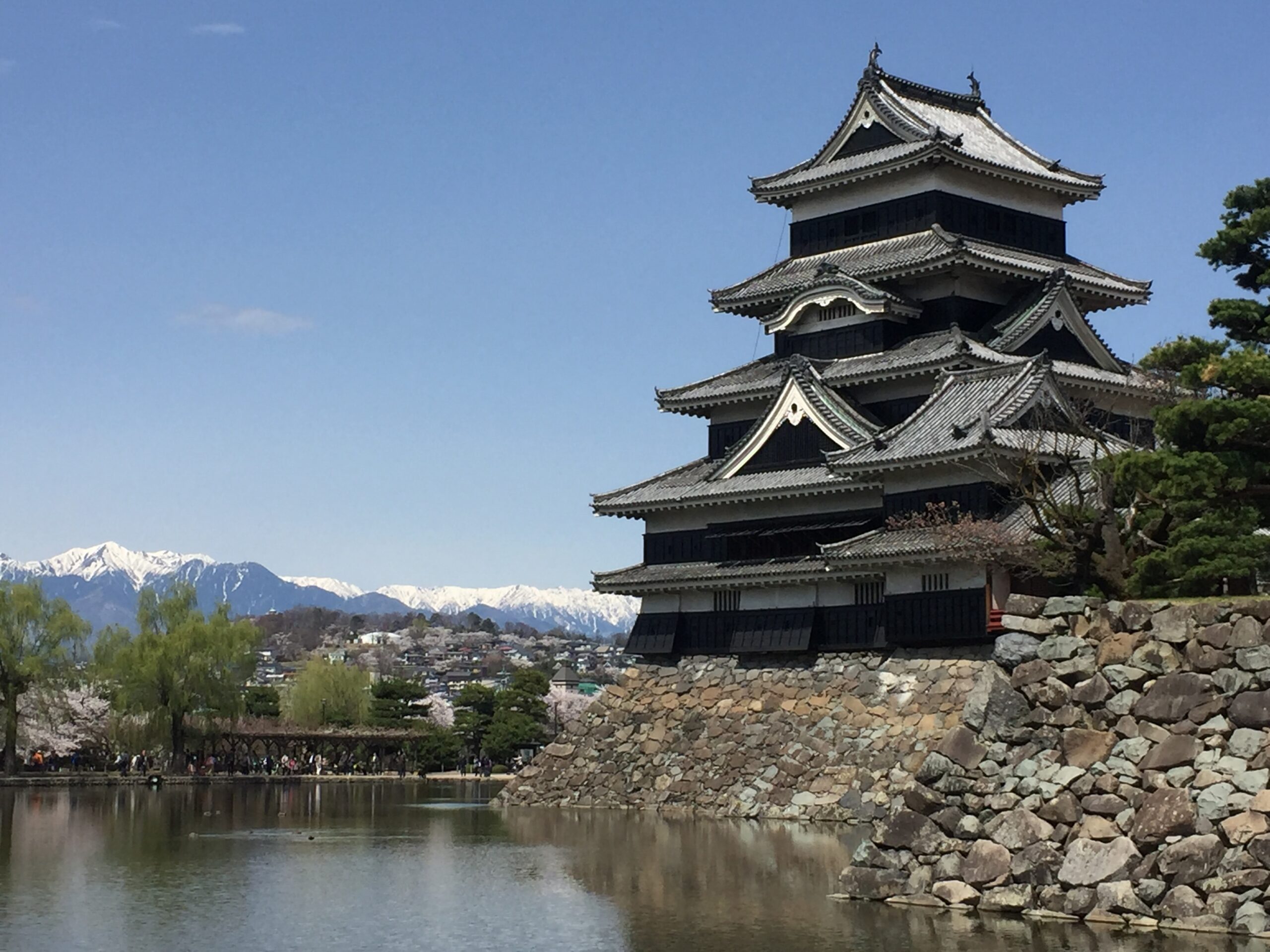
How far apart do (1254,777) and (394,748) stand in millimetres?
62424

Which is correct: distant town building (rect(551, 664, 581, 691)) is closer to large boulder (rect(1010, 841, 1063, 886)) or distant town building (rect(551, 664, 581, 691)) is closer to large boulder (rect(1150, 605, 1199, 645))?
large boulder (rect(1010, 841, 1063, 886))

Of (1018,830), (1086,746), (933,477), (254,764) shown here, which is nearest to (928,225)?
(933,477)

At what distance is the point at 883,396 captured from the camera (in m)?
43.3

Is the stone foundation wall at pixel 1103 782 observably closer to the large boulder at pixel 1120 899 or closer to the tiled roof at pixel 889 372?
the large boulder at pixel 1120 899

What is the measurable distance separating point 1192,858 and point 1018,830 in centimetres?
220

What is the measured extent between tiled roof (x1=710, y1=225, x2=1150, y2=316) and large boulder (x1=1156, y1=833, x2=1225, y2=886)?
24.5 m

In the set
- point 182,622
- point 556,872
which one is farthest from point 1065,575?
point 182,622

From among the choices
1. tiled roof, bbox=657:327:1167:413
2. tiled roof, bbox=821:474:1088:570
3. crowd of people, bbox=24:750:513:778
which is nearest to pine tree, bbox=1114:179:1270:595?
tiled roof, bbox=821:474:1088:570

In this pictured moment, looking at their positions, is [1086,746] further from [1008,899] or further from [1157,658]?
[1008,899]

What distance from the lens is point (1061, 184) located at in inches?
1813

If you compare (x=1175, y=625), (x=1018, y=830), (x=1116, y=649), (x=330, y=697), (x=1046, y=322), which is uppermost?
(x=1046, y=322)

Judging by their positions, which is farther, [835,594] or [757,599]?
[757,599]

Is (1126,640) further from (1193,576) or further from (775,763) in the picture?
(775,763)

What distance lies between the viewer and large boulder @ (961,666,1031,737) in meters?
21.4
